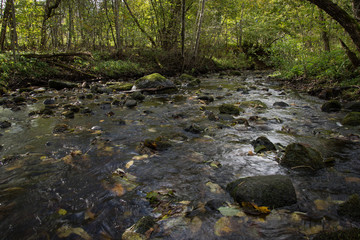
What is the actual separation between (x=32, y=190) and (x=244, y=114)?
5.03 m

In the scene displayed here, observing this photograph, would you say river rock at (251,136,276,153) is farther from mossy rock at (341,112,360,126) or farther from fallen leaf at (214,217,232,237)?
mossy rock at (341,112,360,126)

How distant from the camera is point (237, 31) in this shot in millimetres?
23109

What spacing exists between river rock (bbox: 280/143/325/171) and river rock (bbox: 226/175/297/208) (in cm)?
71

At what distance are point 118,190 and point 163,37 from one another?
16.6 metres

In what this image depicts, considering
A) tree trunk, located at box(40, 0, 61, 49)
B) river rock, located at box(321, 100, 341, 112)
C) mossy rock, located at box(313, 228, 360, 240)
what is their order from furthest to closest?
tree trunk, located at box(40, 0, 61, 49) < river rock, located at box(321, 100, 341, 112) < mossy rock, located at box(313, 228, 360, 240)

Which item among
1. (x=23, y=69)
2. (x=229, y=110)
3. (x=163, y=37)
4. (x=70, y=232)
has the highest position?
(x=163, y=37)

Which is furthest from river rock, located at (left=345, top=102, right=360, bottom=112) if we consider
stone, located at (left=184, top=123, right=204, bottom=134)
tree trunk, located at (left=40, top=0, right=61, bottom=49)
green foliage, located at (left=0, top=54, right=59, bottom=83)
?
tree trunk, located at (left=40, top=0, right=61, bottom=49)

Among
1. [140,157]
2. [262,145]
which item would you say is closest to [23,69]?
[140,157]

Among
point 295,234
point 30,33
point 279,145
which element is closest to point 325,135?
point 279,145

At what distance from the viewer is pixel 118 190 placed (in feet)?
8.42

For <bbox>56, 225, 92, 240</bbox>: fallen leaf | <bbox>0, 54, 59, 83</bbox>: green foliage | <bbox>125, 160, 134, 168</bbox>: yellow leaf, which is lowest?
<bbox>56, 225, 92, 240</bbox>: fallen leaf

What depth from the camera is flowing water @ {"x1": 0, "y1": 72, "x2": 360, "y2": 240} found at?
79.0 inches

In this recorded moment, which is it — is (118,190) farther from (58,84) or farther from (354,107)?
(58,84)

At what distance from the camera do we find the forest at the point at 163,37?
8.80 m
